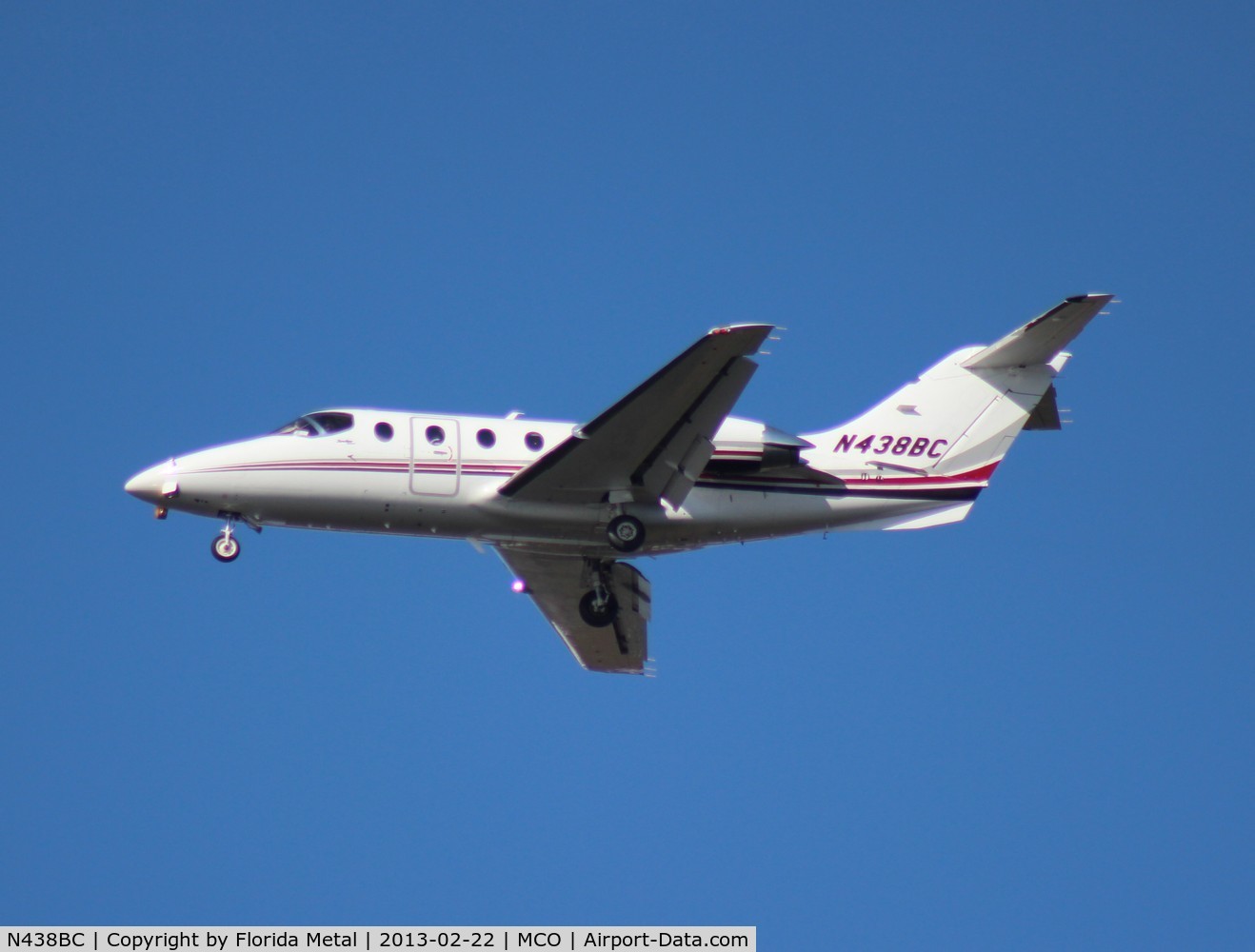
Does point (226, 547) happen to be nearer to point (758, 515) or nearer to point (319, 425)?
point (319, 425)

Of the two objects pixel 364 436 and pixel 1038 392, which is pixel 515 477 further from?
pixel 1038 392

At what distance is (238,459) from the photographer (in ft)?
82.4

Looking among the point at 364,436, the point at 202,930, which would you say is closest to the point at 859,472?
the point at 364,436

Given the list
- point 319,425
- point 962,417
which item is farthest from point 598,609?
point 962,417

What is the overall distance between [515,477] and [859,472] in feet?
17.7

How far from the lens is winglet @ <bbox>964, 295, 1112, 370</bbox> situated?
26266 mm

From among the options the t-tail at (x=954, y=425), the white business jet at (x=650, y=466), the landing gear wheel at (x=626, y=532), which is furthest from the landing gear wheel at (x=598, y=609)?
the t-tail at (x=954, y=425)

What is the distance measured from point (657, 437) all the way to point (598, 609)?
4297mm

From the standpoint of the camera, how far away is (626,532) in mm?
25641

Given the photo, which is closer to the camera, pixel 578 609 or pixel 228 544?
pixel 228 544

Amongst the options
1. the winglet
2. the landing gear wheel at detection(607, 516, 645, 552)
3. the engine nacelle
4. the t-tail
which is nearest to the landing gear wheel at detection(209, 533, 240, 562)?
the landing gear wheel at detection(607, 516, 645, 552)

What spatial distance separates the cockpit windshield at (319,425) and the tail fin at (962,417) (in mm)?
7012

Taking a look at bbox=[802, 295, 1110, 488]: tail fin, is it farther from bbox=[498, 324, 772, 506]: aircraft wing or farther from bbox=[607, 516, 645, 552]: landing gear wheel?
bbox=[607, 516, 645, 552]: landing gear wheel

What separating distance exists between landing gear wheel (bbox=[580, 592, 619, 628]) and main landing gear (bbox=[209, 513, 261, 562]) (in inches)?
226
